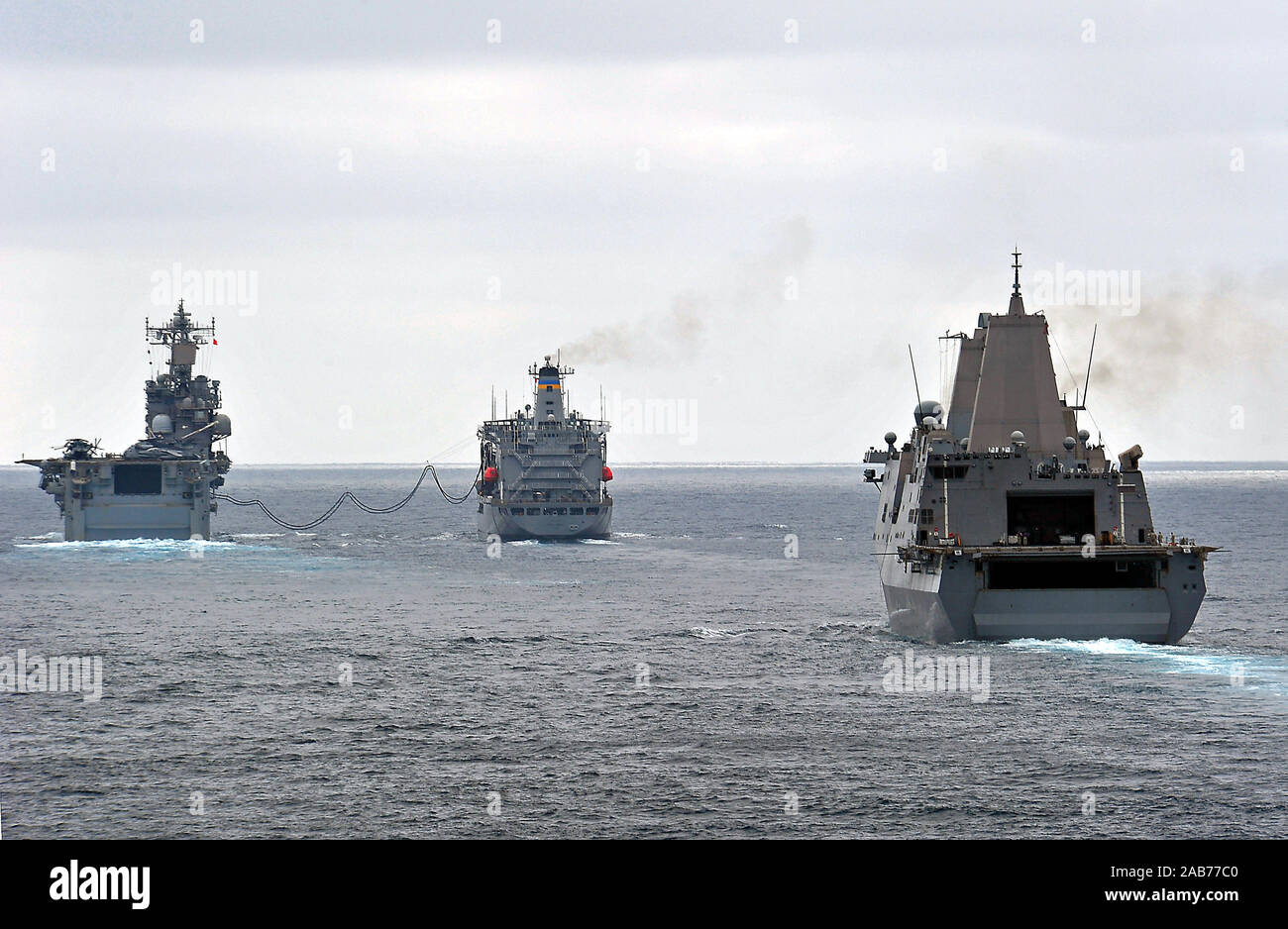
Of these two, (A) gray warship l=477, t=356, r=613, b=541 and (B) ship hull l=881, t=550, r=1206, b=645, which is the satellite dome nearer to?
(B) ship hull l=881, t=550, r=1206, b=645

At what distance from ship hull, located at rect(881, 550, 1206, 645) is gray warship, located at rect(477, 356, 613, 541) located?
72605 millimetres

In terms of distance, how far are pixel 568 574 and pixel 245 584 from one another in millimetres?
19608

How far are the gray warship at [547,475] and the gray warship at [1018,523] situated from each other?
200 ft

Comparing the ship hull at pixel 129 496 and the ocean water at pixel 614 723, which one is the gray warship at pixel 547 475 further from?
the ocean water at pixel 614 723

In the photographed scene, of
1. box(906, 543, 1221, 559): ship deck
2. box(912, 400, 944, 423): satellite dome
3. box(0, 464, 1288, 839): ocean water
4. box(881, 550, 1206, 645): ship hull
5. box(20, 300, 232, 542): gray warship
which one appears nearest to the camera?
box(0, 464, 1288, 839): ocean water

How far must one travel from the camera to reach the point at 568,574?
87.6m

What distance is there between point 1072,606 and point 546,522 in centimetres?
7467

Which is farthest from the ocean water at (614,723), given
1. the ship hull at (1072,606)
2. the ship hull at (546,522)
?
the ship hull at (546,522)

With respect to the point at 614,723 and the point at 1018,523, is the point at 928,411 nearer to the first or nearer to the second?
the point at 1018,523

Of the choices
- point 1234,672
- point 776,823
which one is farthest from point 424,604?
point 776,823

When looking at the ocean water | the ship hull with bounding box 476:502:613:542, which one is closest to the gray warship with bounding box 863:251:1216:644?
the ocean water

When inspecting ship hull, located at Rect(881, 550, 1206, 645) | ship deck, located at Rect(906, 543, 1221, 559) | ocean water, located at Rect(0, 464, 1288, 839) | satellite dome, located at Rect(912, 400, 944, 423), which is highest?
satellite dome, located at Rect(912, 400, 944, 423)

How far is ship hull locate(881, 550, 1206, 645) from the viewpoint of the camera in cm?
4662

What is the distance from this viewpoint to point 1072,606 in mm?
46688
